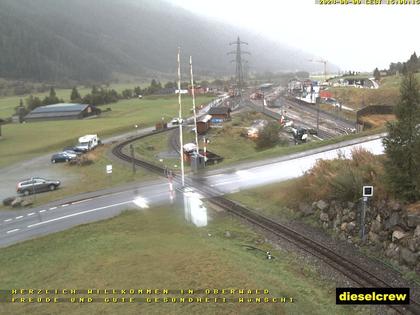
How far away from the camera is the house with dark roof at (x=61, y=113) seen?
105812mm

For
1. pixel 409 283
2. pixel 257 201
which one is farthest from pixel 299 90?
pixel 409 283

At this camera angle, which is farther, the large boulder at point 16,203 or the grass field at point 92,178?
the grass field at point 92,178

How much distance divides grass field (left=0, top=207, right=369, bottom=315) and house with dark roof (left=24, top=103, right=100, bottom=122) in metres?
85.7

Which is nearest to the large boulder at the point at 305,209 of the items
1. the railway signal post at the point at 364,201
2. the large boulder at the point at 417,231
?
the railway signal post at the point at 364,201

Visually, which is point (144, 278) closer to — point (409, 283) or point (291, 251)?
point (291, 251)

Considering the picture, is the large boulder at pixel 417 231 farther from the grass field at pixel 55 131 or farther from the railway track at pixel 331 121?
the grass field at pixel 55 131

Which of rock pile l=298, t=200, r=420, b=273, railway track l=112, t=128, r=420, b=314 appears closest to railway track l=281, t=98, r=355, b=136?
railway track l=112, t=128, r=420, b=314

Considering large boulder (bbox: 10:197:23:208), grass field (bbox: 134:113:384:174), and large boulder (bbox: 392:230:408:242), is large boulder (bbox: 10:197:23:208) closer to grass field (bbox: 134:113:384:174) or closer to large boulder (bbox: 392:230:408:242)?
grass field (bbox: 134:113:384:174)

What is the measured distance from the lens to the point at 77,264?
783 inches

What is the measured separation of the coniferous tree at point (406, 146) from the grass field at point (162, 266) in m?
6.64

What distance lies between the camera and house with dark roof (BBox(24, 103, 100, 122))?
105812mm

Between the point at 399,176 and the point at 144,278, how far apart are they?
13894 millimetres

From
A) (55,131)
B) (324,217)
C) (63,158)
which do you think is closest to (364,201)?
(324,217)

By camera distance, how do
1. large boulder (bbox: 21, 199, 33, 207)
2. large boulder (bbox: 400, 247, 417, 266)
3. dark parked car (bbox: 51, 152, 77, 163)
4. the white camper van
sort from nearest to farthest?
large boulder (bbox: 400, 247, 417, 266) → large boulder (bbox: 21, 199, 33, 207) → dark parked car (bbox: 51, 152, 77, 163) → the white camper van
